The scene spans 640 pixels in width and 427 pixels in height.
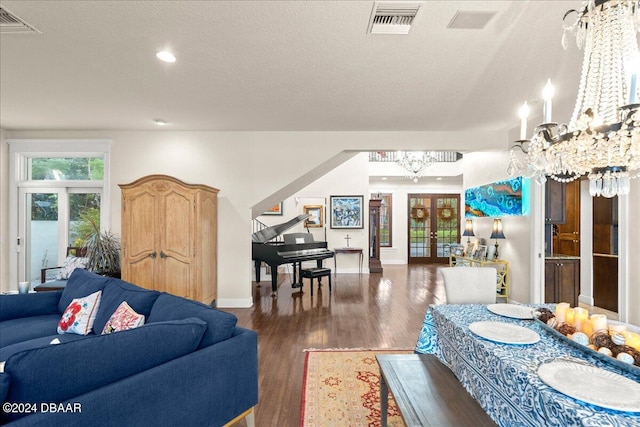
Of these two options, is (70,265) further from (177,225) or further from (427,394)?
(427,394)

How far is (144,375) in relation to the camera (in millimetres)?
1349

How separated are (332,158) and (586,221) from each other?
4.22 m

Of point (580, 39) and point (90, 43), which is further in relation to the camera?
point (90, 43)

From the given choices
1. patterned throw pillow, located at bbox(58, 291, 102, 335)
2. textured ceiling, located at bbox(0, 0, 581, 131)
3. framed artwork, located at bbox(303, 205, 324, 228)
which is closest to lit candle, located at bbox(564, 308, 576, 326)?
textured ceiling, located at bbox(0, 0, 581, 131)

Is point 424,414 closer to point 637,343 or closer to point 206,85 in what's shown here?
point 637,343

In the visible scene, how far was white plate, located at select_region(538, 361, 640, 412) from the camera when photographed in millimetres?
999

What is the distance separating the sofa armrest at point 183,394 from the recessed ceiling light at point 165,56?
2.29m

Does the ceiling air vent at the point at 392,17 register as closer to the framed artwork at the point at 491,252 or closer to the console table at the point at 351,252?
the framed artwork at the point at 491,252

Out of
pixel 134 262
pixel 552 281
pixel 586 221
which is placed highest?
pixel 586 221

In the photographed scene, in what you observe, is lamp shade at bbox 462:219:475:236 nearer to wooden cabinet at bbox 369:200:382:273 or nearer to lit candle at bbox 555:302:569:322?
wooden cabinet at bbox 369:200:382:273

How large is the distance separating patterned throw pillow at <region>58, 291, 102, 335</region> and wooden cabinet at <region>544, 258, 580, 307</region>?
5619mm

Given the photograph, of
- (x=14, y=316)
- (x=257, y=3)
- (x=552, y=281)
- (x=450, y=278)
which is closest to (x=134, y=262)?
(x=14, y=316)

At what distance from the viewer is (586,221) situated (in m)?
5.04

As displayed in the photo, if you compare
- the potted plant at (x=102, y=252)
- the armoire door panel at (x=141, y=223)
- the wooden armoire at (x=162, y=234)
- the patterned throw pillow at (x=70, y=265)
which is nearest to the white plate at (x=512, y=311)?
the wooden armoire at (x=162, y=234)
